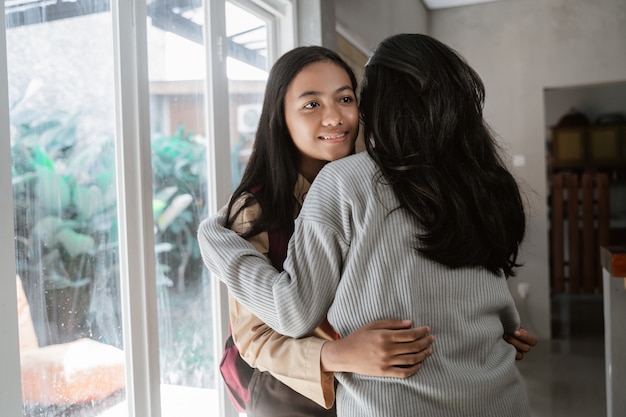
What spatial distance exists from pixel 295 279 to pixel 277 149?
0.52m

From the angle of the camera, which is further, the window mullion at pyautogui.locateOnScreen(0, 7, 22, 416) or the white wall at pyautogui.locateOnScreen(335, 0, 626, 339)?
the white wall at pyautogui.locateOnScreen(335, 0, 626, 339)

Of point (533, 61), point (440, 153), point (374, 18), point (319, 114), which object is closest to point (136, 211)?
point (319, 114)

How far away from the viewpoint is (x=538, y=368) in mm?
4918

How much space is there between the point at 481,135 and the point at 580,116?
8657 millimetres

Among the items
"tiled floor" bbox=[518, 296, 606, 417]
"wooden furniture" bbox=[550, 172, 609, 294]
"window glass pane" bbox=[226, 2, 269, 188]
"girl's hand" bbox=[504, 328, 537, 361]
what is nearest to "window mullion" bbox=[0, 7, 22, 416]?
"girl's hand" bbox=[504, 328, 537, 361]

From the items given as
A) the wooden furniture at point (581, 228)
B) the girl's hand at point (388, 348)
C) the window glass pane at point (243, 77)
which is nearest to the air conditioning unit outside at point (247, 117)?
the window glass pane at point (243, 77)

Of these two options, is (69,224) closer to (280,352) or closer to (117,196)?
(117,196)

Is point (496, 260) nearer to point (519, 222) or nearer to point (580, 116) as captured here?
point (519, 222)

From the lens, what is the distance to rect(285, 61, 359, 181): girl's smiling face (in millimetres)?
1415

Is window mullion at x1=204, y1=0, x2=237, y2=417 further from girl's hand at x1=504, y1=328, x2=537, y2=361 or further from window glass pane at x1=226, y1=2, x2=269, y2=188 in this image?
girl's hand at x1=504, y1=328, x2=537, y2=361

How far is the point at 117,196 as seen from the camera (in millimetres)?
1751

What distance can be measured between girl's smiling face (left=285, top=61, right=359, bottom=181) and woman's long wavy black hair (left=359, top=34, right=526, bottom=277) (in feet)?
1.06

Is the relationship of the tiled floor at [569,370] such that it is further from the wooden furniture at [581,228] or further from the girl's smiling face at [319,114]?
the girl's smiling face at [319,114]

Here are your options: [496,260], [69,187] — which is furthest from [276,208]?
[69,187]
